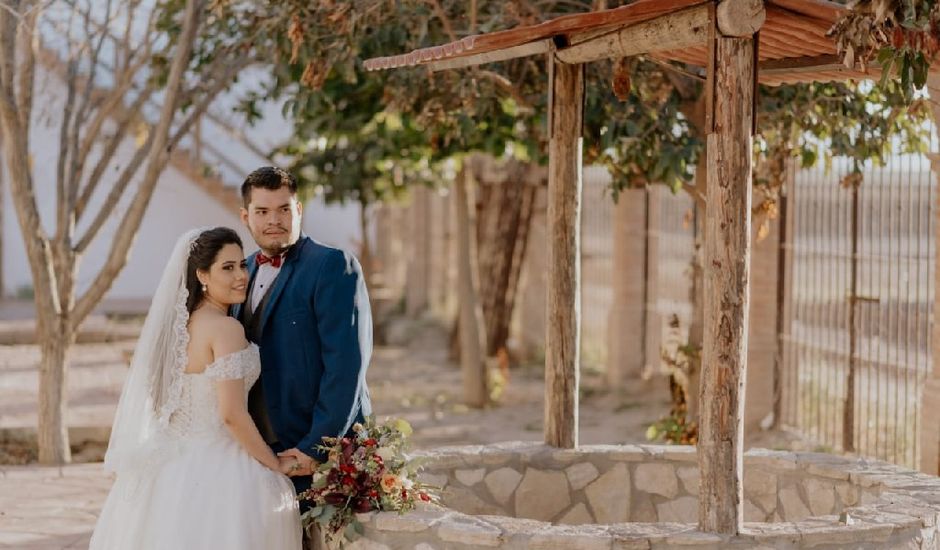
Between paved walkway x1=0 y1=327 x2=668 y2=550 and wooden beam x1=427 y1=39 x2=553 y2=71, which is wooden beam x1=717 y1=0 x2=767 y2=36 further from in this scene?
paved walkway x1=0 y1=327 x2=668 y2=550

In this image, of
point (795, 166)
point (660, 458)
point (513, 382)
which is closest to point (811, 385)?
point (795, 166)

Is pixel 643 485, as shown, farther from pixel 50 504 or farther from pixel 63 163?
pixel 63 163

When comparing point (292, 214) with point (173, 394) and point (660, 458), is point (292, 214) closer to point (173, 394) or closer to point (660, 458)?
point (173, 394)

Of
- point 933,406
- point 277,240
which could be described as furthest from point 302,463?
point 933,406

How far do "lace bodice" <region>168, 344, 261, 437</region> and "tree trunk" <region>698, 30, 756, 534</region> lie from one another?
1.74m

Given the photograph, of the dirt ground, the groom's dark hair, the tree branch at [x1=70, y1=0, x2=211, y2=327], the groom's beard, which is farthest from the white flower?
the dirt ground

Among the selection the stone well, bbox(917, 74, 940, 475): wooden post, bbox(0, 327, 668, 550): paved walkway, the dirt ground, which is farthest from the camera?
the dirt ground

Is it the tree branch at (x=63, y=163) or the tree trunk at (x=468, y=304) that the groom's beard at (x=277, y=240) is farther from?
the tree trunk at (x=468, y=304)

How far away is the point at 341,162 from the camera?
1502cm

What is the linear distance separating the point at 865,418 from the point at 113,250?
5468 mm

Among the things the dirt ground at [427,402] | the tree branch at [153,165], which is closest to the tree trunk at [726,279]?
the tree branch at [153,165]

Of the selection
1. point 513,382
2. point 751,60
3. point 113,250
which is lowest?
point 513,382

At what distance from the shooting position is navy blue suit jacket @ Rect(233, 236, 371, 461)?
18.0ft

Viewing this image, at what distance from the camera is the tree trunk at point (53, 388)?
32.6 feet
